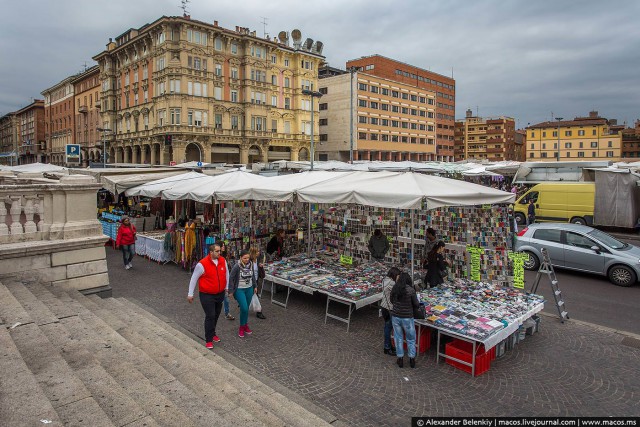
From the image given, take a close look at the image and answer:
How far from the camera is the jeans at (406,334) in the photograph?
6.59m

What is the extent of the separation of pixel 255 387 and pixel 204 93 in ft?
177

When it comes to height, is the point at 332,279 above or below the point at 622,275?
above

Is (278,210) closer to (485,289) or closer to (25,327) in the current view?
(485,289)

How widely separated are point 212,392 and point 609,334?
7361mm

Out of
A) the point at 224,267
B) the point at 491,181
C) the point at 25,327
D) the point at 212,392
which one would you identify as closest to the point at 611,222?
the point at 491,181

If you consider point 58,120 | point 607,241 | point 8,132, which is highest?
point 8,132

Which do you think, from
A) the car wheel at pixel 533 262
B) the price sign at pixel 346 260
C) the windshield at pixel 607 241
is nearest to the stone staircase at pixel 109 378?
the price sign at pixel 346 260

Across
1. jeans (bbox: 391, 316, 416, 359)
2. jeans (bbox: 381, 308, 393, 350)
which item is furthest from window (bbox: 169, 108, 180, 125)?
jeans (bbox: 391, 316, 416, 359)

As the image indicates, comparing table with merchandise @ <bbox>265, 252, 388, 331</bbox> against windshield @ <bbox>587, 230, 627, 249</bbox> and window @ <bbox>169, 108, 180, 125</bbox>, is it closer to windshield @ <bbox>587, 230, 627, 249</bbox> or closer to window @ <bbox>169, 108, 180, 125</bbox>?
windshield @ <bbox>587, 230, 627, 249</bbox>

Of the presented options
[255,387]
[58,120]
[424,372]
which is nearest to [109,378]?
[255,387]

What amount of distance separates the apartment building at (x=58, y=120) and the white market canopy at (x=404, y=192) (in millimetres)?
85631

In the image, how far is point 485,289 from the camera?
8.44 m

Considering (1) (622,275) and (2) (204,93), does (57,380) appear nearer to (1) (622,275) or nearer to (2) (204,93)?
(1) (622,275)

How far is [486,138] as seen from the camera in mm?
106812
